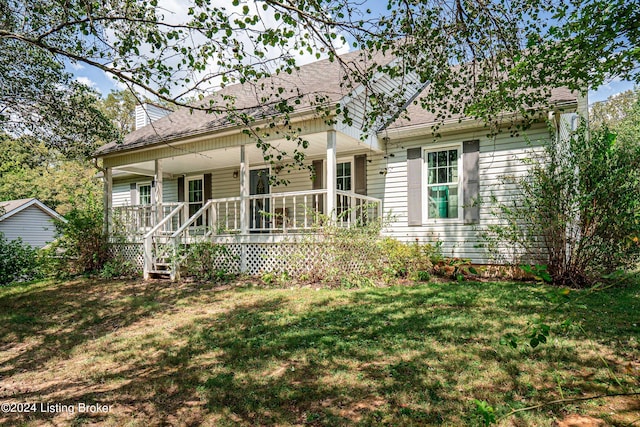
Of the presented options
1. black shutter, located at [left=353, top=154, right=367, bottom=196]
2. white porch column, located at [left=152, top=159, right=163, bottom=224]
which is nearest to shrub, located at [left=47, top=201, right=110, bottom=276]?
white porch column, located at [left=152, top=159, right=163, bottom=224]

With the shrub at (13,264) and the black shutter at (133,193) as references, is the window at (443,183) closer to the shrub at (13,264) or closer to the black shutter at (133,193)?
the black shutter at (133,193)

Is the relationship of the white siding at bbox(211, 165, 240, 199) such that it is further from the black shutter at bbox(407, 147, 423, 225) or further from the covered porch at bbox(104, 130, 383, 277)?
the black shutter at bbox(407, 147, 423, 225)

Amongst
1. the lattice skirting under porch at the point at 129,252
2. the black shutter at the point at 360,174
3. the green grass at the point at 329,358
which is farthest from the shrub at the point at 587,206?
the lattice skirting under porch at the point at 129,252

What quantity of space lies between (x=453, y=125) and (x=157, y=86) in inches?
247

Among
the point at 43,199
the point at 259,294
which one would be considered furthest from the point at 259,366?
the point at 43,199

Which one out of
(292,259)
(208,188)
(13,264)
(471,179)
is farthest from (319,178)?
(13,264)

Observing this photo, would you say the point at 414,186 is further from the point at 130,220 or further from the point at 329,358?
the point at 130,220

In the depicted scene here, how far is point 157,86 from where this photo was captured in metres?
4.40

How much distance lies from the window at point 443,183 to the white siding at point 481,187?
0.22 metres

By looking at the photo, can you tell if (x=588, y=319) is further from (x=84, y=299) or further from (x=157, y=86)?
(x=84, y=299)

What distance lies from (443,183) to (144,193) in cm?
1176

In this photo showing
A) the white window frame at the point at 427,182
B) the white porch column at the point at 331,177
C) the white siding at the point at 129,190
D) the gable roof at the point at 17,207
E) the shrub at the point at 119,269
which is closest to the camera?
the white porch column at the point at 331,177

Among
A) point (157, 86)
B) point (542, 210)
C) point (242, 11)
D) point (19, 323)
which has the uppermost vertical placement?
point (242, 11)

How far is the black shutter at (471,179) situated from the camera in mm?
8562
